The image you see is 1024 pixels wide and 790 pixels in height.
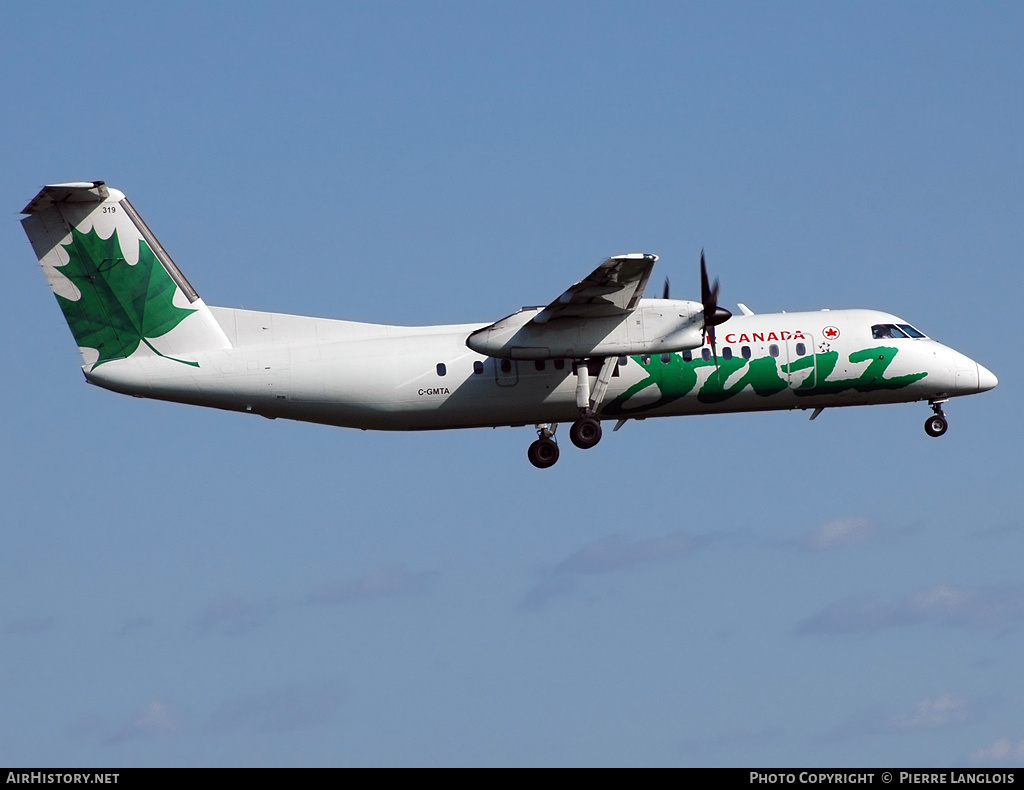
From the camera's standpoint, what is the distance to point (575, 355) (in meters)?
26.2

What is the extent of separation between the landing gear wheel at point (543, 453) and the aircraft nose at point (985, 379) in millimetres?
8831

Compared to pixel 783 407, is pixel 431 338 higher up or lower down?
higher up

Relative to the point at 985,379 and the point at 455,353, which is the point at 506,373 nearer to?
the point at 455,353

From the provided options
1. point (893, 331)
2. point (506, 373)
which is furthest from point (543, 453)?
point (893, 331)

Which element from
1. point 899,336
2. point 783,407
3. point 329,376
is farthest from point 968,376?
point 329,376

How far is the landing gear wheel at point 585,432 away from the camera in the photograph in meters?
27.3

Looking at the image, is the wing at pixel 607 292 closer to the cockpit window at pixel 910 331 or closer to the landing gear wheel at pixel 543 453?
the landing gear wheel at pixel 543 453

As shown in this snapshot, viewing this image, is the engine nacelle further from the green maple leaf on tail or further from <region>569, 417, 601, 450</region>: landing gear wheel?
the green maple leaf on tail

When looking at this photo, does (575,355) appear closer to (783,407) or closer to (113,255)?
(783,407)

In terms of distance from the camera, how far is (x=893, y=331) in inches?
1128

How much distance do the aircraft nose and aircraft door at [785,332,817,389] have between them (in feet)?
12.8
